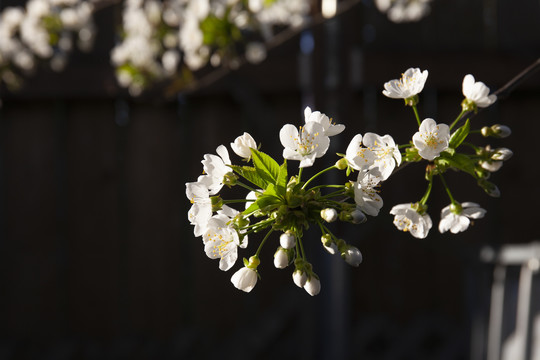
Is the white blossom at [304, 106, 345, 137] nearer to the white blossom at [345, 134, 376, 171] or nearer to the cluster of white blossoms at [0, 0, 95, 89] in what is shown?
the white blossom at [345, 134, 376, 171]

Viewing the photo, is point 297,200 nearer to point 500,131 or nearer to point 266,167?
point 266,167

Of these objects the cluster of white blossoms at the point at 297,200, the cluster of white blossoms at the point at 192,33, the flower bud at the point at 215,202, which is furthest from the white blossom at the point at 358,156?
the cluster of white blossoms at the point at 192,33

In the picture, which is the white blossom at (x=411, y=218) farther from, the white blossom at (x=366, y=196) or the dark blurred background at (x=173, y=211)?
the dark blurred background at (x=173, y=211)

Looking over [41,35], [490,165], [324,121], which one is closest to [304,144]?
[324,121]

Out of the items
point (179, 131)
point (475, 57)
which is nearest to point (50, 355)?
point (179, 131)

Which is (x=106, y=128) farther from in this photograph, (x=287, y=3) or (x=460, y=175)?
(x=460, y=175)

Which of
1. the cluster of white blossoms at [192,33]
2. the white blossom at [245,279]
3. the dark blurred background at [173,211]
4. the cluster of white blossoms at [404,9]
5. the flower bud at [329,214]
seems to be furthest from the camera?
the dark blurred background at [173,211]

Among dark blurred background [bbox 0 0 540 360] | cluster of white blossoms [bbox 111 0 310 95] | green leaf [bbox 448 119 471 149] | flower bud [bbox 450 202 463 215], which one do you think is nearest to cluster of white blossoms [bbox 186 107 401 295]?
green leaf [bbox 448 119 471 149]
